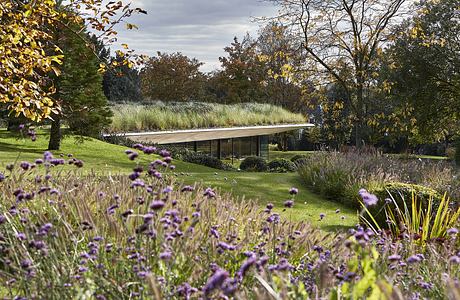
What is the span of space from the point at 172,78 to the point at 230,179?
89.0 ft

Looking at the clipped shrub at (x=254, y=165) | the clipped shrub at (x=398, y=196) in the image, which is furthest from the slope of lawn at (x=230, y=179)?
the clipped shrub at (x=254, y=165)

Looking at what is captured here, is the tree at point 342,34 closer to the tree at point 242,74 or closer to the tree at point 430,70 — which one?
the tree at point 430,70

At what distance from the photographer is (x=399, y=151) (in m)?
38.8

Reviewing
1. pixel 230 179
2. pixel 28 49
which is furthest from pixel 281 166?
pixel 28 49

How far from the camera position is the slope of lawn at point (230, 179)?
940cm

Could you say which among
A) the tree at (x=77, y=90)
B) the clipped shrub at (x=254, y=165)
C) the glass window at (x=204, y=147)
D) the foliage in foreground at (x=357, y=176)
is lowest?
the clipped shrub at (x=254, y=165)

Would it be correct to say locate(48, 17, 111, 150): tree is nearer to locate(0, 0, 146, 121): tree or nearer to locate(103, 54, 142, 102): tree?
locate(0, 0, 146, 121): tree

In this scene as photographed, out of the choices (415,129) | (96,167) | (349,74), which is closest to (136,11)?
(96,167)

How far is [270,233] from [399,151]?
3665 cm

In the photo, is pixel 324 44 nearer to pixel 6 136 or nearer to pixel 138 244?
pixel 6 136

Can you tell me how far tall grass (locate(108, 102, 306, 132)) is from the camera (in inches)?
847

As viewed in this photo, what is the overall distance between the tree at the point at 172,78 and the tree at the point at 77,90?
21648 mm

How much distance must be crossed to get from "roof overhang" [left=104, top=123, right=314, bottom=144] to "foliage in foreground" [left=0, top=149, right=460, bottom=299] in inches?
626

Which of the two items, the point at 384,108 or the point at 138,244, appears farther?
the point at 384,108
